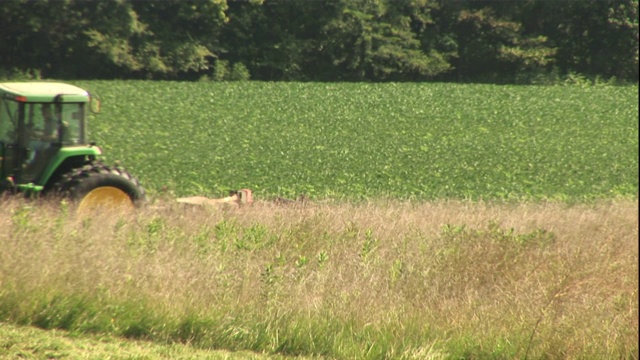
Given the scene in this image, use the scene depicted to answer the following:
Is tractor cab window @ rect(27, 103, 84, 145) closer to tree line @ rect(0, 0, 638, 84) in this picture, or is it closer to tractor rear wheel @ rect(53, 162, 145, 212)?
tractor rear wheel @ rect(53, 162, 145, 212)

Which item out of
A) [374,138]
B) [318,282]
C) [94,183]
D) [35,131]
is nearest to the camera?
[318,282]

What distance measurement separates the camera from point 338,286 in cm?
694

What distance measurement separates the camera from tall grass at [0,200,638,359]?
6109 millimetres

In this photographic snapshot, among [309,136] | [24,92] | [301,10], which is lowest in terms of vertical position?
[309,136]

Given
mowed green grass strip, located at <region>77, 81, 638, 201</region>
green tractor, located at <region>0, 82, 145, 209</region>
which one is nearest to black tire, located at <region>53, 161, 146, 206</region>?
green tractor, located at <region>0, 82, 145, 209</region>

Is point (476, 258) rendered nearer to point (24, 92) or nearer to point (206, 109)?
point (24, 92)

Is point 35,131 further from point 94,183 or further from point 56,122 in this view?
point 94,183

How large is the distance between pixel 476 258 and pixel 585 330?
61.8 inches

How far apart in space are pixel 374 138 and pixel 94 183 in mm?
12205

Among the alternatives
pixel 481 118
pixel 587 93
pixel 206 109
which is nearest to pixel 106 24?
pixel 206 109

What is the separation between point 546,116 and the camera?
947 inches

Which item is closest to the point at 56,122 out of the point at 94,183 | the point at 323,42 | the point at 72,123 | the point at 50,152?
the point at 72,123

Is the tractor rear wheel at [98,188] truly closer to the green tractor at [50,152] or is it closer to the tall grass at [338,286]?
the green tractor at [50,152]

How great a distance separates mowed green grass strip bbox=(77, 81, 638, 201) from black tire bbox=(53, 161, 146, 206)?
503 cm
